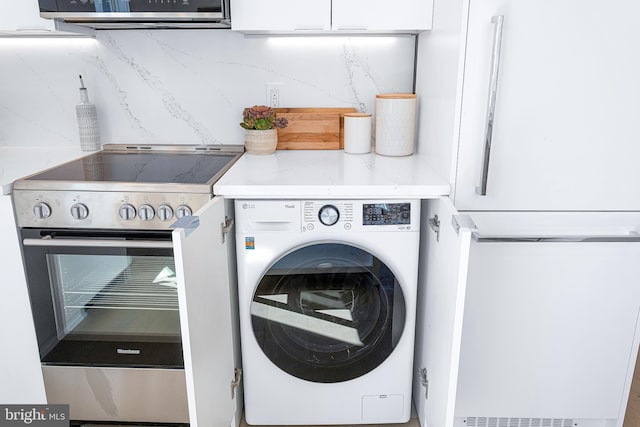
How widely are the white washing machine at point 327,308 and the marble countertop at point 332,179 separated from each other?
70mm

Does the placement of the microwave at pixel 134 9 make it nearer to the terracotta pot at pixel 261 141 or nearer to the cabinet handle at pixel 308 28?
the cabinet handle at pixel 308 28

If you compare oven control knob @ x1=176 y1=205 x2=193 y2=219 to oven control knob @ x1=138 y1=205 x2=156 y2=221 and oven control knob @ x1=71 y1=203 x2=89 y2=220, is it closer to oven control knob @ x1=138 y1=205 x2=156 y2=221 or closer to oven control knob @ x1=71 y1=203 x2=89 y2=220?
oven control knob @ x1=138 y1=205 x2=156 y2=221

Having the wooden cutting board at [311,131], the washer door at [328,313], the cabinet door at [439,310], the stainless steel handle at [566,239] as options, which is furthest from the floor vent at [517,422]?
the wooden cutting board at [311,131]

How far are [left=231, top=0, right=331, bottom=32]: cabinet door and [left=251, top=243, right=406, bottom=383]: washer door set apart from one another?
85 centimetres

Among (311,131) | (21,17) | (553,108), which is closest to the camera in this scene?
(553,108)

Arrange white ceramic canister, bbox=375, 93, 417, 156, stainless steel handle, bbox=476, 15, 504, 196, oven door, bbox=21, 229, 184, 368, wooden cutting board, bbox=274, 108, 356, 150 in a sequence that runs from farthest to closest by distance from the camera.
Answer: wooden cutting board, bbox=274, 108, 356, 150
white ceramic canister, bbox=375, 93, 417, 156
oven door, bbox=21, 229, 184, 368
stainless steel handle, bbox=476, 15, 504, 196

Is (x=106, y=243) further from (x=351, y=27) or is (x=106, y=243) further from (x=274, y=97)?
(x=351, y=27)

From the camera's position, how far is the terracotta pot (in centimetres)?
196

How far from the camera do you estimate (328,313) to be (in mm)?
1633

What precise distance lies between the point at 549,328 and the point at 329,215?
85 centimetres

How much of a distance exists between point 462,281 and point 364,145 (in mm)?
958

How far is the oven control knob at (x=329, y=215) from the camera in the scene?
1.54 m

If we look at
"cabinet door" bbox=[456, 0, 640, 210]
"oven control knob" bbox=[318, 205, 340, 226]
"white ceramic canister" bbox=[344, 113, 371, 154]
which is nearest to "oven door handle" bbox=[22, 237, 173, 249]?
"oven control knob" bbox=[318, 205, 340, 226]

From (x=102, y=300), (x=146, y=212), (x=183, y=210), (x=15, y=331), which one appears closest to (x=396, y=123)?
(x=183, y=210)
